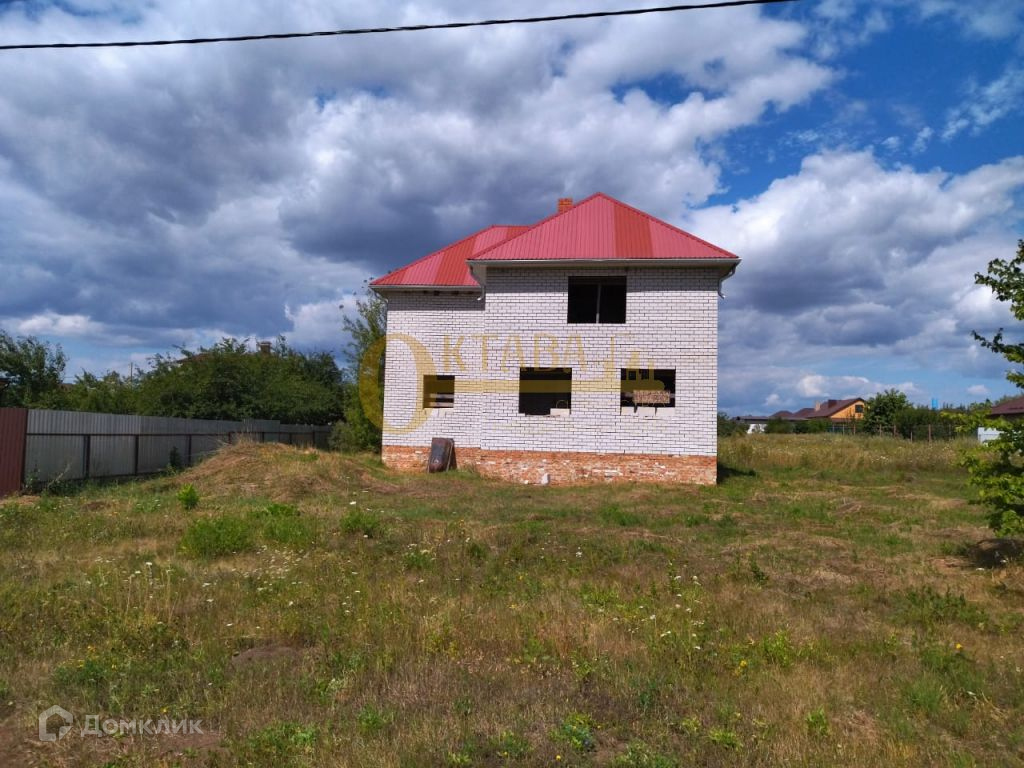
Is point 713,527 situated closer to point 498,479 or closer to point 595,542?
point 595,542

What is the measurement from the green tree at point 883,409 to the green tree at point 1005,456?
143ft

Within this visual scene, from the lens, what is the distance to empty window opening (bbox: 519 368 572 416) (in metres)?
18.4

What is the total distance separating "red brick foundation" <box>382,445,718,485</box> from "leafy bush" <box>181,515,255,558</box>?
969cm

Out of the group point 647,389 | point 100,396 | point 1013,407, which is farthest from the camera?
point 1013,407

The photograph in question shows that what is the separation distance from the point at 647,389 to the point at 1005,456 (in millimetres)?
10218

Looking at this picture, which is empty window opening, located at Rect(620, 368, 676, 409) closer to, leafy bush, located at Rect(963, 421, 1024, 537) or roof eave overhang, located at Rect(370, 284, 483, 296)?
roof eave overhang, located at Rect(370, 284, 483, 296)

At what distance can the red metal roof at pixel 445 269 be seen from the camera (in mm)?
20281

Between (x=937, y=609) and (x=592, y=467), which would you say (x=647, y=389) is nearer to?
(x=592, y=467)

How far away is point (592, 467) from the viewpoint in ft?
56.5

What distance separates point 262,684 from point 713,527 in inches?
313

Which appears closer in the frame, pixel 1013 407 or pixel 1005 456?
pixel 1005 456

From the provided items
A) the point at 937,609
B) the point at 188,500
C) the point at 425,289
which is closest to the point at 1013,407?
the point at 425,289

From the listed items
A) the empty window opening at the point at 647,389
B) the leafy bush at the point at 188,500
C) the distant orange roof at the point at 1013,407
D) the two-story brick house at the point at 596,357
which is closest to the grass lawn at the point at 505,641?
the leafy bush at the point at 188,500

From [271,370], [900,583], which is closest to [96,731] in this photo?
[900,583]
